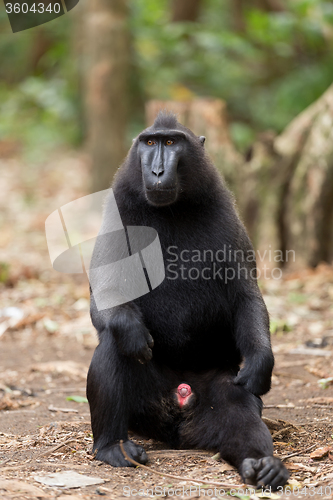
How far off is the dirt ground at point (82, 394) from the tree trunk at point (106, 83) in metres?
1.90

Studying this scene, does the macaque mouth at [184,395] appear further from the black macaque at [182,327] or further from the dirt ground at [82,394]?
the dirt ground at [82,394]

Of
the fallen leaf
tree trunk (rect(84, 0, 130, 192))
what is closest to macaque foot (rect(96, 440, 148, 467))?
the fallen leaf

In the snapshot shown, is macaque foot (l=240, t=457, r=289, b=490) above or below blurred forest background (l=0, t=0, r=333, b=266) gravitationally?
below

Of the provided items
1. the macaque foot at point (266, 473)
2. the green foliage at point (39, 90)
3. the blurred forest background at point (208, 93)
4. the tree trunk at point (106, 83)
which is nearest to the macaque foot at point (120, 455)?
the macaque foot at point (266, 473)

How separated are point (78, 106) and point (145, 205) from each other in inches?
468

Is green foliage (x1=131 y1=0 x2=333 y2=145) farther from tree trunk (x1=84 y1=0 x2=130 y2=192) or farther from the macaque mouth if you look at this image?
the macaque mouth

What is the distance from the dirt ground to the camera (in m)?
3.11

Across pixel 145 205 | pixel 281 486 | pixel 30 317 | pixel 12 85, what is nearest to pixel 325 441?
pixel 281 486

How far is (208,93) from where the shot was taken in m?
15.1

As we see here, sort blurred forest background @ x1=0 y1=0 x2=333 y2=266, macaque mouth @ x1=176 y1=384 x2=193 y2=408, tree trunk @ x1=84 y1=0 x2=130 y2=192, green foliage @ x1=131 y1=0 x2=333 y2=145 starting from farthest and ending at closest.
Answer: green foliage @ x1=131 y1=0 x2=333 y2=145, tree trunk @ x1=84 y1=0 x2=130 y2=192, blurred forest background @ x1=0 y1=0 x2=333 y2=266, macaque mouth @ x1=176 y1=384 x2=193 y2=408

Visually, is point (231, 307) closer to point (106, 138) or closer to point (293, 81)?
point (106, 138)

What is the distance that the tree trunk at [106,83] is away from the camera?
34.2ft

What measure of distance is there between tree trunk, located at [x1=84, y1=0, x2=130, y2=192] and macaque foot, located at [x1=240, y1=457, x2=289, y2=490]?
8173 mm

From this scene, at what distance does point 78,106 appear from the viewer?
15.2m
